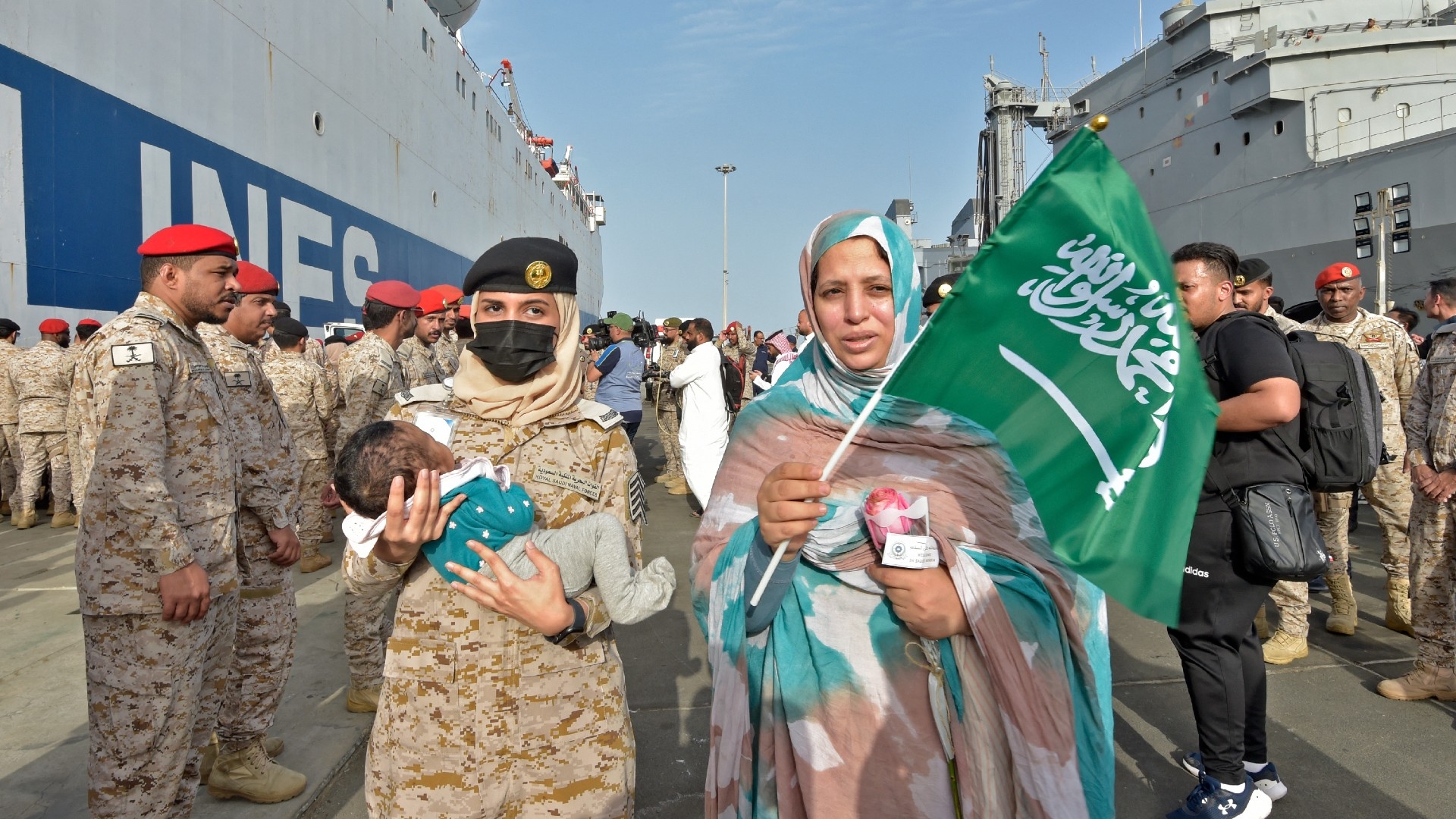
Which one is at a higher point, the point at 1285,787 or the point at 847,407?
the point at 847,407

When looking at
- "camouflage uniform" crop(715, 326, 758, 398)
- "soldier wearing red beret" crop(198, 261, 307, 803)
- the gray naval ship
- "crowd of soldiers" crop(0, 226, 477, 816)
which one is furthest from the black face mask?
the gray naval ship

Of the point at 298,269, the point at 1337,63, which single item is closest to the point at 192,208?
the point at 298,269

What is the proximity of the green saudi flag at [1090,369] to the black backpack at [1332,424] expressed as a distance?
2.09 meters

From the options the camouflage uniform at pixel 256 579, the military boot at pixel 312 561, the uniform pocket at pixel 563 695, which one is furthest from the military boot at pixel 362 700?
the military boot at pixel 312 561

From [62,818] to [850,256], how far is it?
3300mm

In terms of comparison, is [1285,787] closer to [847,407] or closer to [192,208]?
[847,407]

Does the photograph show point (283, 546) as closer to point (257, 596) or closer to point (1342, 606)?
point (257, 596)

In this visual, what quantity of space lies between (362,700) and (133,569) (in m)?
1.55

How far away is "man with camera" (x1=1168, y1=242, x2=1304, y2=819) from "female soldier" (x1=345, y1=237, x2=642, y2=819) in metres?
1.92

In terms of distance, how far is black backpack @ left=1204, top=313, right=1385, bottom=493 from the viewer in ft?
9.47

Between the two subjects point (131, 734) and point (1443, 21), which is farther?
point (1443, 21)

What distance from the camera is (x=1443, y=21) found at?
18594mm

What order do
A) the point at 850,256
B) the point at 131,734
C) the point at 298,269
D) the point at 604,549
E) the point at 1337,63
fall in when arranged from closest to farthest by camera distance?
1. the point at 850,256
2. the point at 604,549
3. the point at 131,734
4. the point at 298,269
5. the point at 1337,63

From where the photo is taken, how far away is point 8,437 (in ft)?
25.4
